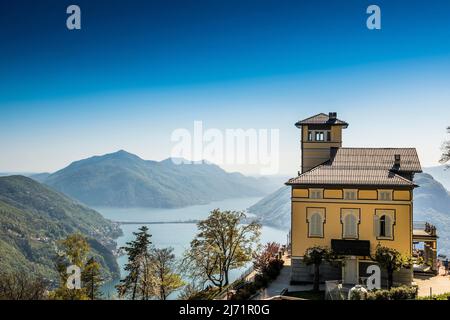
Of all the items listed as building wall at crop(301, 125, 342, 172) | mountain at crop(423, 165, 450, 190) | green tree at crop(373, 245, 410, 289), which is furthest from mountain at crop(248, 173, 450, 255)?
green tree at crop(373, 245, 410, 289)

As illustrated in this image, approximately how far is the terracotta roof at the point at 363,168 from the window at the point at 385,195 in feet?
1.35

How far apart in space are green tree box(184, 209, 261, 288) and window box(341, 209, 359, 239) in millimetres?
5489

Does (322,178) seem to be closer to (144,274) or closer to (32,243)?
(144,274)

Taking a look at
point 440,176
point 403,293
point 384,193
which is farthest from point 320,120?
point 440,176

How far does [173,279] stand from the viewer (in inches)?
1157

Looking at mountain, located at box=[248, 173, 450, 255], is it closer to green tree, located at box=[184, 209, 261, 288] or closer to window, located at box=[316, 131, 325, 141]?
window, located at box=[316, 131, 325, 141]

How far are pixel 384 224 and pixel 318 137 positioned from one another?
719 centimetres

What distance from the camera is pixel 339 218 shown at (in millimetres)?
23672

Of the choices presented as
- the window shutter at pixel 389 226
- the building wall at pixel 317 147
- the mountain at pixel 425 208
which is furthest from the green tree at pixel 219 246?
the mountain at pixel 425 208

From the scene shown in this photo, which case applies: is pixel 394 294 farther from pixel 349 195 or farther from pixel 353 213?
pixel 349 195

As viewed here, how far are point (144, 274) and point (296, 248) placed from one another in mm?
9400

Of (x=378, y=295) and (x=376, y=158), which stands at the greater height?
(x=376, y=158)

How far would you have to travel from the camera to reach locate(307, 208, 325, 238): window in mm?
23906
